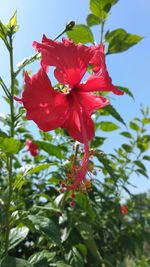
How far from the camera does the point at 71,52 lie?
126 centimetres

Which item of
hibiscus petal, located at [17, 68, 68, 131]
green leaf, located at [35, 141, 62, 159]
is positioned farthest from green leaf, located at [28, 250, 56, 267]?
hibiscus petal, located at [17, 68, 68, 131]

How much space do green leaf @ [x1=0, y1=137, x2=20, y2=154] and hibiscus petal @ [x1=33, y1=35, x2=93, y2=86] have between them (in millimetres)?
269

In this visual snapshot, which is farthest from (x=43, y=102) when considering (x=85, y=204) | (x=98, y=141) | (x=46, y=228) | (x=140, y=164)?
(x=140, y=164)

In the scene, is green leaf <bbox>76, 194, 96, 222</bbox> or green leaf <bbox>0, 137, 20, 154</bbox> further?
green leaf <bbox>76, 194, 96, 222</bbox>

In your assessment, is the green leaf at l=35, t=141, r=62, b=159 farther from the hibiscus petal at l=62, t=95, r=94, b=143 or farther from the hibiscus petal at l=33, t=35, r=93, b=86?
the hibiscus petal at l=33, t=35, r=93, b=86

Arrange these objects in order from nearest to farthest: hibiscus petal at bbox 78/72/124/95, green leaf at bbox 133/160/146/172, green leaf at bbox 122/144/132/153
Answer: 1. hibiscus petal at bbox 78/72/124/95
2. green leaf at bbox 133/160/146/172
3. green leaf at bbox 122/144/132/153

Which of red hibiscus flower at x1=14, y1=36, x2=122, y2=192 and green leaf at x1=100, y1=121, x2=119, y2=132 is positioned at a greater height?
red hibiscus flower at x1=14, y1=36, x2=122, y2=192

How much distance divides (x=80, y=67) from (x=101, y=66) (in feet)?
0.26

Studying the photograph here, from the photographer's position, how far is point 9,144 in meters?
1.42

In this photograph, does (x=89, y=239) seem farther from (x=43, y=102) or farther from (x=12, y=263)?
(x=43, y=102)

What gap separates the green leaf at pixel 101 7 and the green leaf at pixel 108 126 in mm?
841

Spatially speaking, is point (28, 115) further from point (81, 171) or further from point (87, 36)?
point (87, 36)

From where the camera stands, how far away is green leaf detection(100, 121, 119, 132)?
110 inches

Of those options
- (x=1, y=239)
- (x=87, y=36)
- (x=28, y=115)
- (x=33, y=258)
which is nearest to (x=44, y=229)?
(x=1, y=239)
